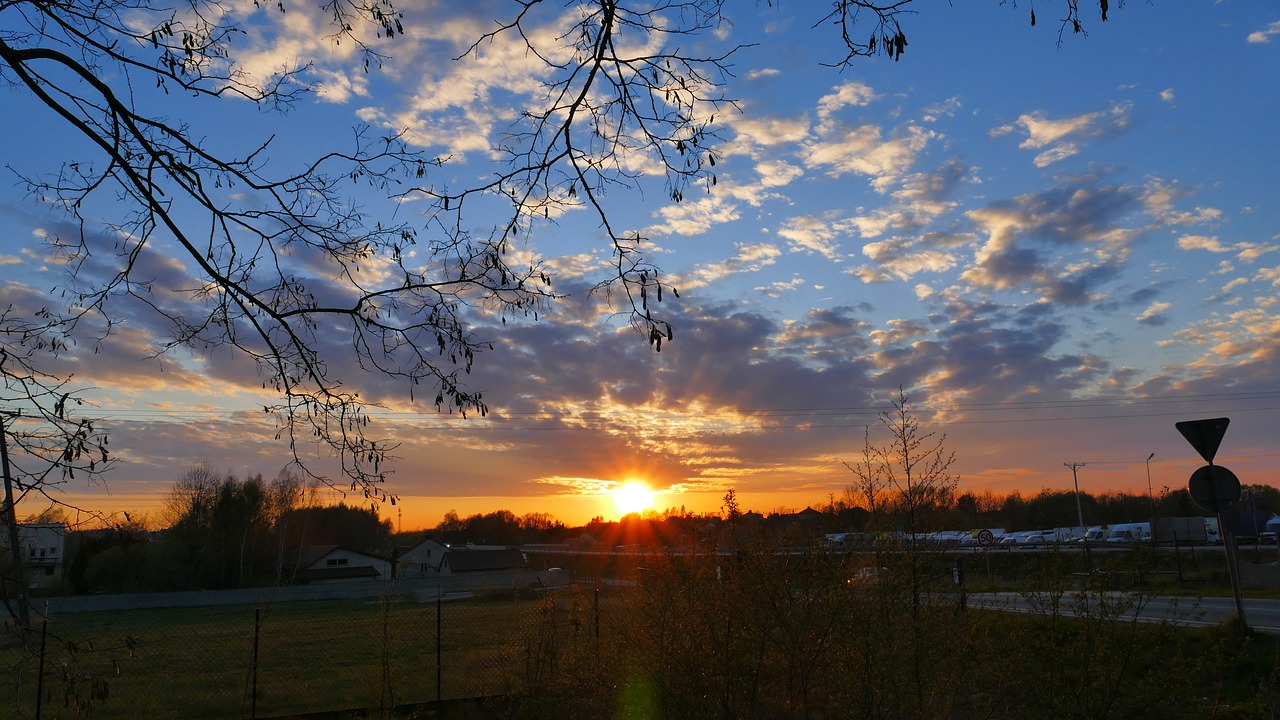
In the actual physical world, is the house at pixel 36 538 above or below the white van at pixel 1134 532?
above

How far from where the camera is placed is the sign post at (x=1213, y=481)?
8.75m

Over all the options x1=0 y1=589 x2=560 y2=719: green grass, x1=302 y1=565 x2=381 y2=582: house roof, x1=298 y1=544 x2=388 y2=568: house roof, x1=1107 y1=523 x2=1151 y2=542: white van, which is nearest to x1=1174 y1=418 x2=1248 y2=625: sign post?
x1=1107 y1=523 x2=1151 y2=542: white van

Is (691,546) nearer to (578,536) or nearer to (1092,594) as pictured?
(1092,594)

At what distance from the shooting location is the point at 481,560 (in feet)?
230

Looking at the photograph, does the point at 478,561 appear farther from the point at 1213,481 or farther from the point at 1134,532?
the point at 1213,481

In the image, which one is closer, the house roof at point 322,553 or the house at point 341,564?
the house at point 341,564

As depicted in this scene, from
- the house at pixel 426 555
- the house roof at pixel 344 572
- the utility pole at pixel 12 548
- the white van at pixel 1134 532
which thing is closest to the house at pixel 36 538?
the utility pole at pixel 12 548

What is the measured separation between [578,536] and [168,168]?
10368cm

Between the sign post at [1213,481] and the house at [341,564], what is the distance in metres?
65.0

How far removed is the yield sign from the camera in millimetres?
9227

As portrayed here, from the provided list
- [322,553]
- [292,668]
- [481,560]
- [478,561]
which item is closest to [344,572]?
[322,553]

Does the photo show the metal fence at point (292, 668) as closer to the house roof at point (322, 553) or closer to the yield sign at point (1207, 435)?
the yield sign at point (1207, 435)

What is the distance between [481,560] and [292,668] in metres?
53.7

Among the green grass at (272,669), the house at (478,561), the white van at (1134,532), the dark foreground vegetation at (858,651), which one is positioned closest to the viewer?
the green grass at (272,669)
